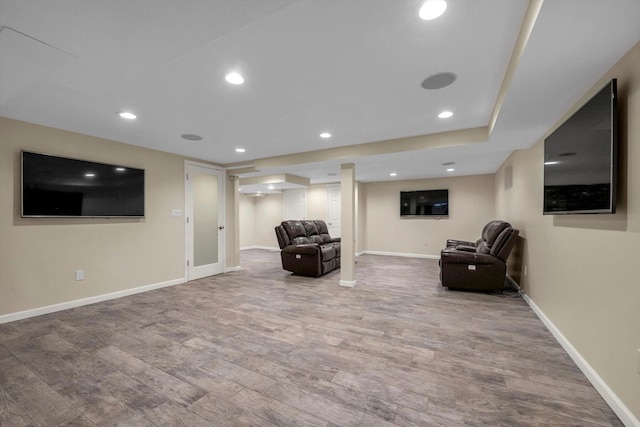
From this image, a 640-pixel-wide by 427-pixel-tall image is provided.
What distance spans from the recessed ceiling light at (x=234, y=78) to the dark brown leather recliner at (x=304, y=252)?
355 centimetres

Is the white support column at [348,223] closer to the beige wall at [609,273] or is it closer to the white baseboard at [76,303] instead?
the beige wall at [609,273]

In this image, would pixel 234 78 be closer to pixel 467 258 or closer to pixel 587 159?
pixel 587 159

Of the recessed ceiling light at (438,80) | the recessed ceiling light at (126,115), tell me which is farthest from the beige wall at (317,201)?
the recessed ceiling light at (438,80)

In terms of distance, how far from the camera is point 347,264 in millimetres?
4566

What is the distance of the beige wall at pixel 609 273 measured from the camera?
1468 millimetres

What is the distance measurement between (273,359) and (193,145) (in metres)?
3.45

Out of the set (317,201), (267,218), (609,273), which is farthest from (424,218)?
(609,273)

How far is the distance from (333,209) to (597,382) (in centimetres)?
685

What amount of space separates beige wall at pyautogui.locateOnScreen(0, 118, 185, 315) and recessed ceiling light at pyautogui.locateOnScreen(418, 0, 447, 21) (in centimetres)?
440

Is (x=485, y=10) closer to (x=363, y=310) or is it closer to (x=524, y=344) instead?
(x=524, y=344)

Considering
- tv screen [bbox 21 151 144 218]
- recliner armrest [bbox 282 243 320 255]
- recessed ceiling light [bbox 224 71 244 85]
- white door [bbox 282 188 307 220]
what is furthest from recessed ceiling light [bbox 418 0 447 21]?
white door [bbox 282 188 307 220]

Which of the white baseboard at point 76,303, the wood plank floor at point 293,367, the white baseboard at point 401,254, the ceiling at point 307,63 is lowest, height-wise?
the white baseboard at point 401,254

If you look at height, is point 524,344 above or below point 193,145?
below

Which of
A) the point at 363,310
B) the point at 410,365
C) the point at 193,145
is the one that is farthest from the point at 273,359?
the point at 193,145
